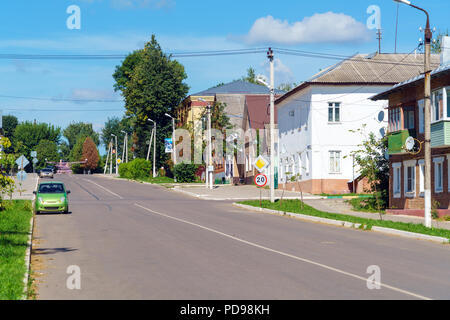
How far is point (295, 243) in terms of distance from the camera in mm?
18125

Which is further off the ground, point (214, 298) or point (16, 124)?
point (16, 124)

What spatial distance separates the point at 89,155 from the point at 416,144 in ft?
400

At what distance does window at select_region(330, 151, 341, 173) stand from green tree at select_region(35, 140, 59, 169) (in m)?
98.8

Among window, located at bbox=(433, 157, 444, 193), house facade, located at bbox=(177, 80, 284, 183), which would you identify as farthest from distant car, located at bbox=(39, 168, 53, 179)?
window, located at bbox=(433, 157, 444, 193)

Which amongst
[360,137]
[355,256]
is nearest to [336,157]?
[360,137]

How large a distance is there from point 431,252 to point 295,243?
364 cm

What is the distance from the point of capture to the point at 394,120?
36938 mm

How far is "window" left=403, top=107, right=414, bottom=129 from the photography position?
35.1 m

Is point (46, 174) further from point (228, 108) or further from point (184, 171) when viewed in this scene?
point (228, 108)

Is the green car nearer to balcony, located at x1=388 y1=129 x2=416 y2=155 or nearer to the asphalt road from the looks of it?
the asphalt road

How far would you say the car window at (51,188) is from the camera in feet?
103

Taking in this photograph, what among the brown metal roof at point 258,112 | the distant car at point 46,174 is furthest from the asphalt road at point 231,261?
the distant car at point 46,174

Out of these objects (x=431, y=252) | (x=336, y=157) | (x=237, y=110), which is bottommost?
(x=431, y=252)

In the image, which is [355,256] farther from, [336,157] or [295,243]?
[336,157]
